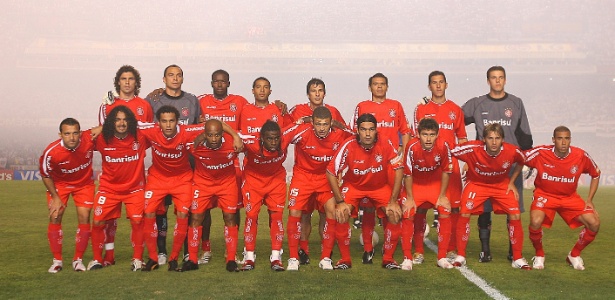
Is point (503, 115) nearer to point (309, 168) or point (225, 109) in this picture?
point (309, 168)

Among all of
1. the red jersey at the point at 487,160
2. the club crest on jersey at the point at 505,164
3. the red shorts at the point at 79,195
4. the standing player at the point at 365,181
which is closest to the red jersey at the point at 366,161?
the standing player at the point at 365,181

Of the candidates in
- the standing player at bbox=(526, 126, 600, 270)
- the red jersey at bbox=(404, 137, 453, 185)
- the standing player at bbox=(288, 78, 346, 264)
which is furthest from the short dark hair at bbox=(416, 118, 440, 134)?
the standing player at bbox=(526, 126, 600, 270)

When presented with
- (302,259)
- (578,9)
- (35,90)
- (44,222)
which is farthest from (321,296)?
(578,9)

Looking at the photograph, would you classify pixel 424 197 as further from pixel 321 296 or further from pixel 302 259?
pixel 321 296

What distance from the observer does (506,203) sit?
236 inches

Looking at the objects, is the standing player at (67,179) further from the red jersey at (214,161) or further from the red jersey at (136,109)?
the red jersey at (214,161)

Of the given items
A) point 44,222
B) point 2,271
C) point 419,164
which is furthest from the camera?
point 44,222

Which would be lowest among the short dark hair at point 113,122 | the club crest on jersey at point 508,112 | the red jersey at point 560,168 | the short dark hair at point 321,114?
the red jersey at point 560,168

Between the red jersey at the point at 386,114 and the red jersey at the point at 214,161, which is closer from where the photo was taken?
the red jersey at the point at 214,161

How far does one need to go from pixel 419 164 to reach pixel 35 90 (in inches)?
1639

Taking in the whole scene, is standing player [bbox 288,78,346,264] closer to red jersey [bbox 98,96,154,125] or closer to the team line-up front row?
the team line-up front row

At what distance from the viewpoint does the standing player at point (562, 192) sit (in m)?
5.95

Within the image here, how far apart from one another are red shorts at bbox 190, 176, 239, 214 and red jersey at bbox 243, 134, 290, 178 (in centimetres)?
26

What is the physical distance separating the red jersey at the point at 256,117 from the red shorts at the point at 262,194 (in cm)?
79
